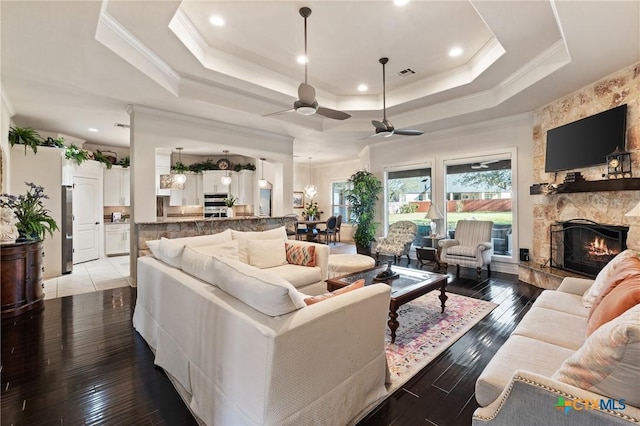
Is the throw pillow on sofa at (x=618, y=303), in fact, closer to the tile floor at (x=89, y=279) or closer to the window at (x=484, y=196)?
the window at (x=484, y=196)

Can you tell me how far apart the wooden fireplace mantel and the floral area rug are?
202 centimetres

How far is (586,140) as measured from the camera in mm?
3898

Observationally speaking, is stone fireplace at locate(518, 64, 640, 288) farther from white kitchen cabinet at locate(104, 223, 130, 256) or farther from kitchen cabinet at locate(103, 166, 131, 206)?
kitchen cabinet at locate(103, 166, 131, 206)

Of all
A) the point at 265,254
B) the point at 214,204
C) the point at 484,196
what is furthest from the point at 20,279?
the point at 484,196

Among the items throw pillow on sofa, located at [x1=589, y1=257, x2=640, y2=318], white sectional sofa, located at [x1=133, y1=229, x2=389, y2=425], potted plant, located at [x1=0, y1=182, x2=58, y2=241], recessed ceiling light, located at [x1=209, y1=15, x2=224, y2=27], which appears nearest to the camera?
white sectional sofa, located at [x1=133, y1=229, x2=389, y2=425]

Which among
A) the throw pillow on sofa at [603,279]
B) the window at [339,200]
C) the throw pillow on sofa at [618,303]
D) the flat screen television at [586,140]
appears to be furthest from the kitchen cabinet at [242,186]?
the throw pillow on sofa at [618,303]

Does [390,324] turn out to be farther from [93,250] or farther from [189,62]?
[93,250]

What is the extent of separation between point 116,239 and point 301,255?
19.7 feet

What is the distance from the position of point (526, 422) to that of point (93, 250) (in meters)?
8.19

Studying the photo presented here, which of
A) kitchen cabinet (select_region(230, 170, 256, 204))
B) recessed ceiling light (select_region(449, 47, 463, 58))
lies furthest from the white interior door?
recessed ceiling light (select_region(449, 47, 463, 58))

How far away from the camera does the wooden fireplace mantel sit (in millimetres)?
3319

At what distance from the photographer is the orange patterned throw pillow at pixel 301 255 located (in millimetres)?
3805

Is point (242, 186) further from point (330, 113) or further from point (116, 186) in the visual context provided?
point (330, 113)

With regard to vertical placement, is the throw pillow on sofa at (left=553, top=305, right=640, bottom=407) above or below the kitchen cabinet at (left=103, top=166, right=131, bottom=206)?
below
